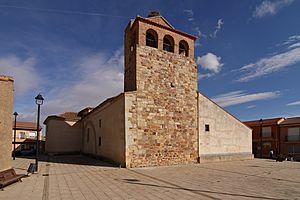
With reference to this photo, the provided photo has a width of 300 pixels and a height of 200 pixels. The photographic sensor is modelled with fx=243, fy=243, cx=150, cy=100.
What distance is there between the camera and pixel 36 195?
708cm

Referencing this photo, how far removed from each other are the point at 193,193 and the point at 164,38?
504 inches

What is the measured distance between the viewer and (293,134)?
119 feet

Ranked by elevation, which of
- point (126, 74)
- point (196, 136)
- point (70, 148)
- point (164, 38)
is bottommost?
point (70, 148)

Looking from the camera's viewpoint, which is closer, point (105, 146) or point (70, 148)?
point (105, 146)

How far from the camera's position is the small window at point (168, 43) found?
17938 mm

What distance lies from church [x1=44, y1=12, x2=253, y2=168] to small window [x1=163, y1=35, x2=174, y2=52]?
50 mm

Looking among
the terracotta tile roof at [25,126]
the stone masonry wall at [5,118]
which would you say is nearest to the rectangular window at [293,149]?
the stone masonry wall at [5,118]

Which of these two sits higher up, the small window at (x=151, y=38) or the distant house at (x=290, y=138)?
the small window at (x=151, y=38)

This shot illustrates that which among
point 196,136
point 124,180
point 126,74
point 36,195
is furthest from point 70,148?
point 36,195

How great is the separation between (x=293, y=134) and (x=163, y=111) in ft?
95.1

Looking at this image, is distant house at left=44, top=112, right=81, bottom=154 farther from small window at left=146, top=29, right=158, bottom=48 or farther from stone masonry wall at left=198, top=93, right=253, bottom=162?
stone masonry wall at left=198, top=93, right=253, bottom=162

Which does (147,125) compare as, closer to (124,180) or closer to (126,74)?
(126,74)

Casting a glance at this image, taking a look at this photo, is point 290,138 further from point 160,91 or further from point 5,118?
point 5,118

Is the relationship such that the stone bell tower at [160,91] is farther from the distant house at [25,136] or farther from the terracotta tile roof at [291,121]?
the distant house at [25,136]
